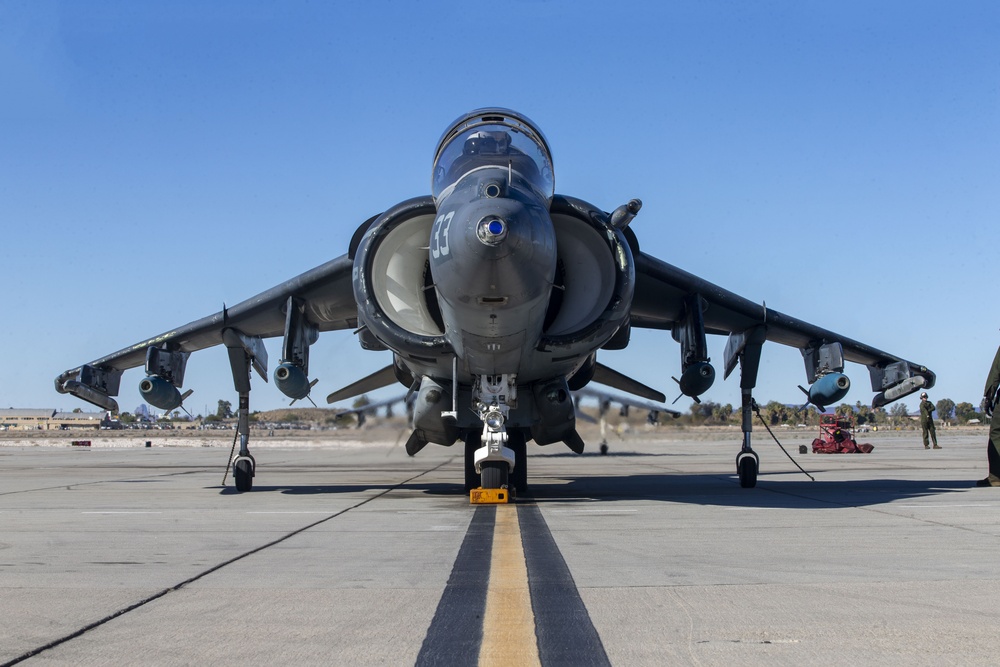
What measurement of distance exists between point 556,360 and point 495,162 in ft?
7.93

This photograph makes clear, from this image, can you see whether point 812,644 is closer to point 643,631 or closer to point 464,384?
point 643,631

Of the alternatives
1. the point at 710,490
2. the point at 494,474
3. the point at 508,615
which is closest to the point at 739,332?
the point at 710,490

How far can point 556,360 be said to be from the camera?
10641mm

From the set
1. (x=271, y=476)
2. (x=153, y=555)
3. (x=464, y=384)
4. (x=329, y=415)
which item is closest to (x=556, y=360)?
(x=464, y=384)

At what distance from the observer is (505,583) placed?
5344 millimetres

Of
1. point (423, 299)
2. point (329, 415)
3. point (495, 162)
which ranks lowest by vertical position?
point (329, 415)

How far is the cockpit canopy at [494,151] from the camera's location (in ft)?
34.7

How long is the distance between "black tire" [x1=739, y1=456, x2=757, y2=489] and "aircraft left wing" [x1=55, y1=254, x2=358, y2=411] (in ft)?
21.0

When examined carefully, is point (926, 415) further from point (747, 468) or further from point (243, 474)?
point (243, 474)

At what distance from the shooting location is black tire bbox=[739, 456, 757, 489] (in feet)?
46.0

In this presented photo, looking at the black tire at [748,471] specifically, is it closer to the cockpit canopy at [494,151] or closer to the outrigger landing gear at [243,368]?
the cockpit canopy at [494,151]

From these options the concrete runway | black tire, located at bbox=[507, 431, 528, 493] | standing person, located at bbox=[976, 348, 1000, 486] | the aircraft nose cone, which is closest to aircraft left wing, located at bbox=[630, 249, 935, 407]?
standing person, located at bbox=[976, 348, 1000, 486]

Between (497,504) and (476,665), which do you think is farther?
(497,504)

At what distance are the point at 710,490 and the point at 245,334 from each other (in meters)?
7.66
